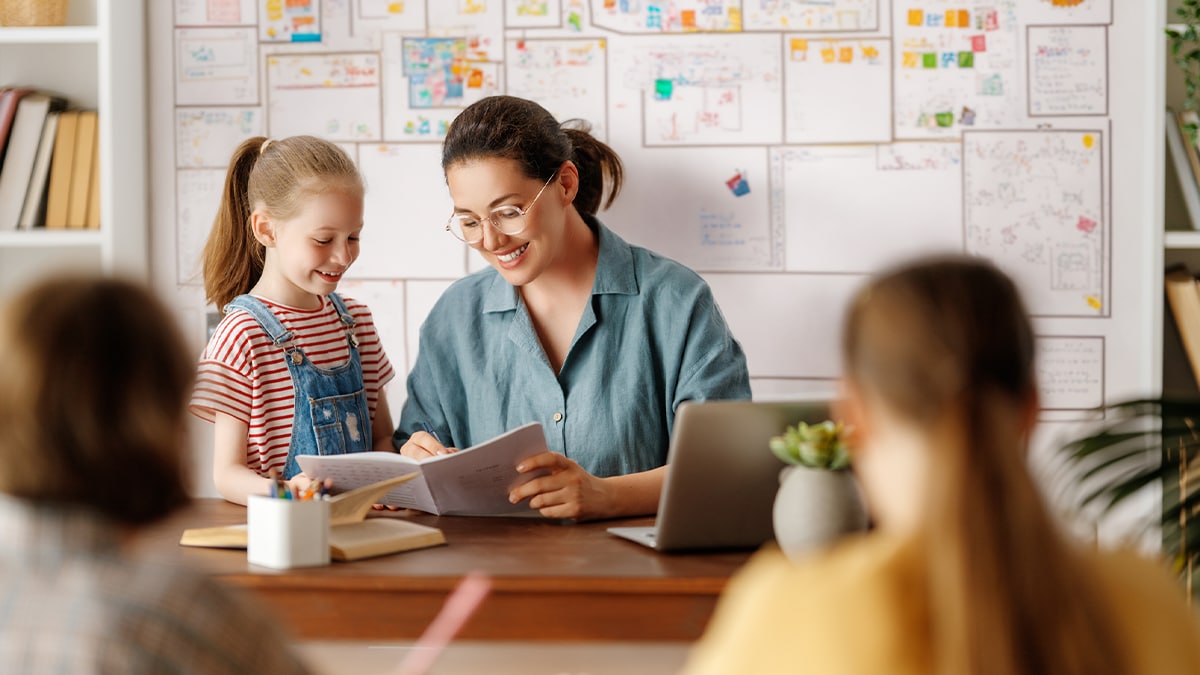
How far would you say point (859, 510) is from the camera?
4.74 feet

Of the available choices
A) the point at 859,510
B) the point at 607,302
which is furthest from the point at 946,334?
the point at 607,302

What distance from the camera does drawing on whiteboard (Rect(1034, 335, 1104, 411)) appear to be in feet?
9.89

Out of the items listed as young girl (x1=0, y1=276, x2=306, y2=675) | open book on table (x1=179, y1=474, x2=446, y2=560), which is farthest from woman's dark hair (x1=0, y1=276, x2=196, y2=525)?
open book on table (x1=179, y1=474, x2=446, y2=560)

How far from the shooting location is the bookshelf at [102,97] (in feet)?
9.76

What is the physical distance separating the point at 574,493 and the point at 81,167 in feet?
6.19

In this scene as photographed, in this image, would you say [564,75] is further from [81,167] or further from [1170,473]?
[1170,473]

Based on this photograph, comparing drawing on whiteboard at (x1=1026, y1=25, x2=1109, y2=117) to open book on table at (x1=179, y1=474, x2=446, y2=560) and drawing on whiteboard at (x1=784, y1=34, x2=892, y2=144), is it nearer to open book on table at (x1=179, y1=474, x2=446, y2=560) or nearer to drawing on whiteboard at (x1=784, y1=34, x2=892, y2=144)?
drawing on whiteboard at (x1=784, y1=34, x2=892, y2=144)

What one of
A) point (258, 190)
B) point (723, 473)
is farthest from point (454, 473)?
point (258, 190)

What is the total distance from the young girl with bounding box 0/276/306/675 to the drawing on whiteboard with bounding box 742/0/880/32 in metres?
2.31

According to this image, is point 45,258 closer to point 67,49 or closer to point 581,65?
point 67,49

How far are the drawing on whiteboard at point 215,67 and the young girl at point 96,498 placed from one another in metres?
2.32

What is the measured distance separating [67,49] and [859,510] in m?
2.63

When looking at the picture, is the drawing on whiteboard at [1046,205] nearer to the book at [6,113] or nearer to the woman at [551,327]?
the woman at [551,327]

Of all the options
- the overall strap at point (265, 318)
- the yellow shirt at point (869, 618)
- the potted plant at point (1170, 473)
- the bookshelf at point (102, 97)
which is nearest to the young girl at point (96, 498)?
the yellow shirt at point (869, 618)
